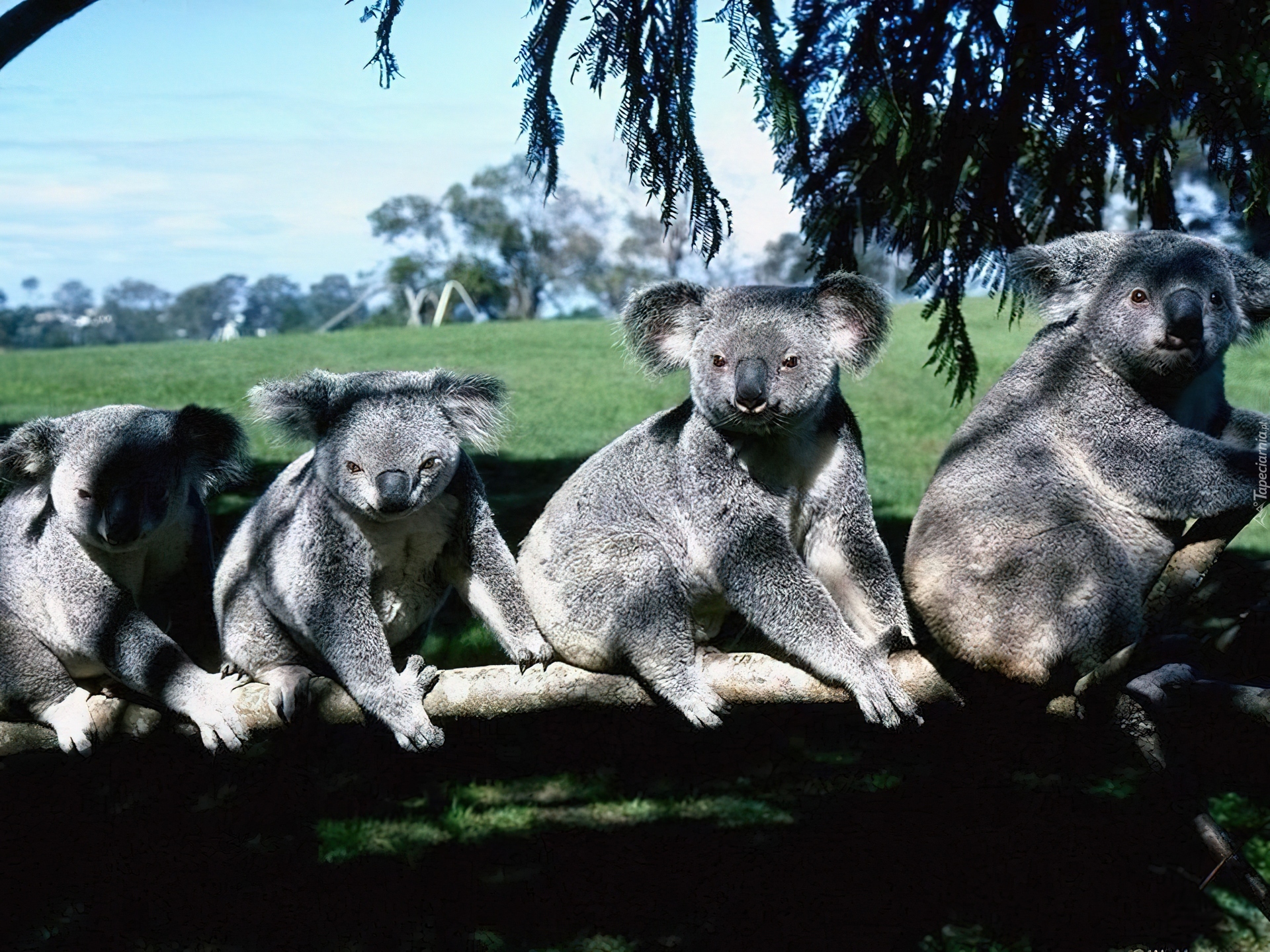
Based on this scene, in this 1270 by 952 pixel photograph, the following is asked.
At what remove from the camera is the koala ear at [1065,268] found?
131 inches

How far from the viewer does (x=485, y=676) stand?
10.7ft

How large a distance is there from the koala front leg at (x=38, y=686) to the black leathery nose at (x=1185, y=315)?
11.4 ft

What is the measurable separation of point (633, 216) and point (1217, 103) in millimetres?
17693

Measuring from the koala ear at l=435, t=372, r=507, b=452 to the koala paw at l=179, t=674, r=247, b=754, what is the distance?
107cm

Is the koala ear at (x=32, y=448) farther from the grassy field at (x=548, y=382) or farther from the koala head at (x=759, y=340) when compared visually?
the koala head at (x=759, y=340)

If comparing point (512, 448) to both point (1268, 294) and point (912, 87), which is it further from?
point (1268, 294)

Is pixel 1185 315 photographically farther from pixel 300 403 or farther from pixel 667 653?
pixel 300 403

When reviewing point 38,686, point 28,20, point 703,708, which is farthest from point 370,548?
point 28,20

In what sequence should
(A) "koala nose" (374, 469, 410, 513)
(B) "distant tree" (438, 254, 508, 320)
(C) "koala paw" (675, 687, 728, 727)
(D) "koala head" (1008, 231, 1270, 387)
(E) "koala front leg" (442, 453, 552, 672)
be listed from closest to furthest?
(A) "koala nose" (374, 469, 410, 513)
(D) "koala head" (1008, 231, 1270, 387)
(C) "koala paw" (675, 687, 728, 727)
(E) "koala front leg" (442, 453, 552, 672)
(B) "distant tree" (438, 254, 508, 320)

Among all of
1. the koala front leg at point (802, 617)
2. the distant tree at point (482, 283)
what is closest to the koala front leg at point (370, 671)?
the koala front leg at point (802, 617)

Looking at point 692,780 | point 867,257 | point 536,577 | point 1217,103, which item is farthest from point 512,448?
point 1217,103

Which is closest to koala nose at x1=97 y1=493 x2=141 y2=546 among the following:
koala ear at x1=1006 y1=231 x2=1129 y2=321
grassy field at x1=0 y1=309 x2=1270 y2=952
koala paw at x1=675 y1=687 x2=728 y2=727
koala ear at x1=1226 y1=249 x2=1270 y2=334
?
grassy field at x1=0 y1=309 x2=1270 y2=952

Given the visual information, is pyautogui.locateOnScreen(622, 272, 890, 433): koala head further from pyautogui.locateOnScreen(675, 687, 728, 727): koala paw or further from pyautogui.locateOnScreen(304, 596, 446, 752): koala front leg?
pyautogui.locateOnScreen(304, 596, 446, 752): koala front leg

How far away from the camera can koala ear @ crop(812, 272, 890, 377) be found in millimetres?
3264
